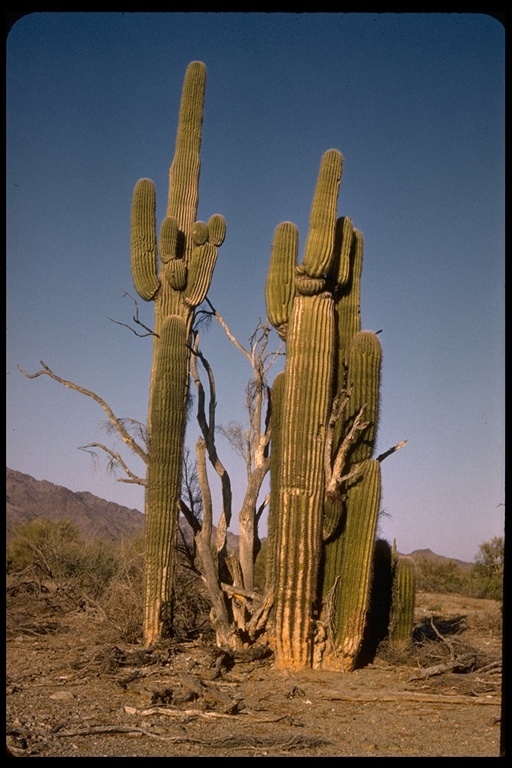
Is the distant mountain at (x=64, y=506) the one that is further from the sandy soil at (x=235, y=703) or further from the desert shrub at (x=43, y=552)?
the sandy soil at (x=235, y=703)

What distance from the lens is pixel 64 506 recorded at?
43875 mm

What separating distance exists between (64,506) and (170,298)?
111 ft

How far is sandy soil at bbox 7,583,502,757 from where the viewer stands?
637 centimetres

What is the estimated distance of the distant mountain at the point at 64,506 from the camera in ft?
135

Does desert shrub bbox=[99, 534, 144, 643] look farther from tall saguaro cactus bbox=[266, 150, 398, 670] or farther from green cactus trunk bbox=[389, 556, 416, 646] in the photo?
green cactus trunk bbox=[389, 556, 416, 646]

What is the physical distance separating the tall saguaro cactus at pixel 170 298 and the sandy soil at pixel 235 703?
1.28m

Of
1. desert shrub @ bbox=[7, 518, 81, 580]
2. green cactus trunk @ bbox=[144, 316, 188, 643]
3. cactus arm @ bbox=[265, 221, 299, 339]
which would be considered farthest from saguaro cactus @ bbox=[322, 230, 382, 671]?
desert shrub @ bbox=[7, 518, 81, 580]

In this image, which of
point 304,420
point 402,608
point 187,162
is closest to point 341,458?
point 304,420

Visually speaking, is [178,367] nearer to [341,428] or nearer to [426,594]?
[341,428]

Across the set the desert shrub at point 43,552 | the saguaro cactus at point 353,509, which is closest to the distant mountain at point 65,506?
the desert shrub at point 43,552

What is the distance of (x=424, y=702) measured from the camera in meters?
8.12

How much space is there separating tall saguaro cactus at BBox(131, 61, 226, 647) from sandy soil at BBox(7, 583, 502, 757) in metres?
1.28

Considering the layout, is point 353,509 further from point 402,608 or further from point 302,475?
point 402,608
